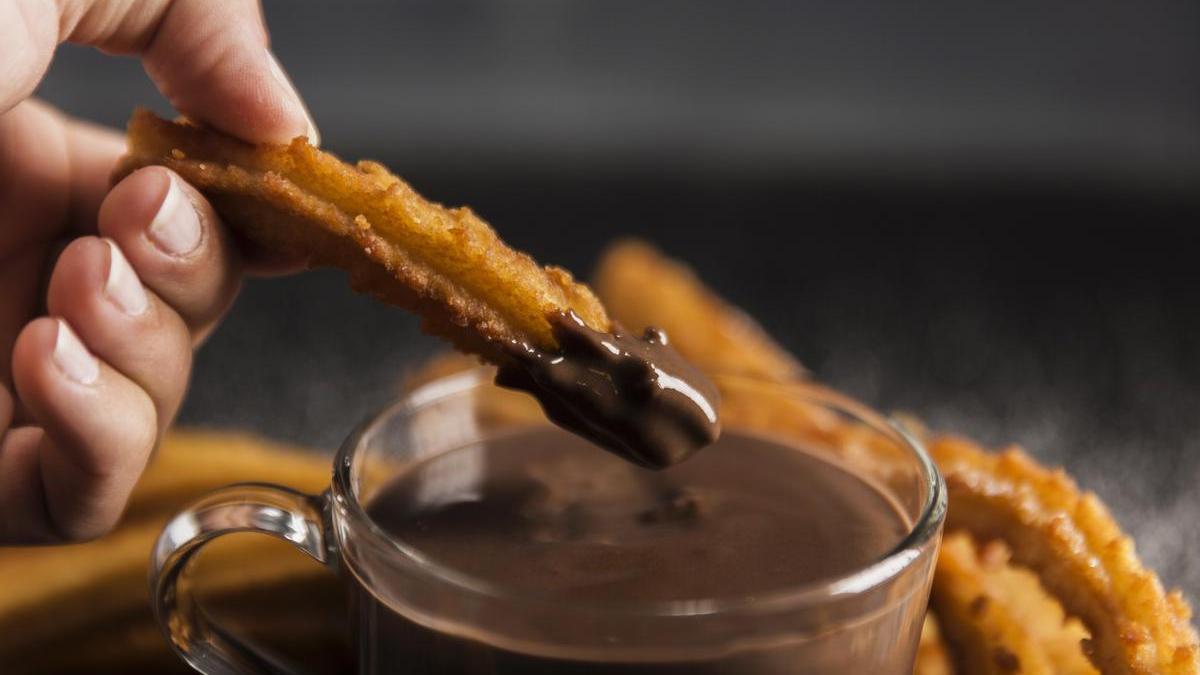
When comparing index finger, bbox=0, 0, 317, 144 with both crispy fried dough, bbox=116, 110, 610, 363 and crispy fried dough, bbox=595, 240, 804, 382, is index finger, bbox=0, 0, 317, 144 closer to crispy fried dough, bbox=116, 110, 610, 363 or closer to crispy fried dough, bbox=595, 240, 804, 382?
crispy fried dough, bbox=116, 110, 610, 363

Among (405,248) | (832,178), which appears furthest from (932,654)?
(832,178)

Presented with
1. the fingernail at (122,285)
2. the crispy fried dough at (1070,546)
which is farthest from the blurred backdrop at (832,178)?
the fingernail at (122,285)

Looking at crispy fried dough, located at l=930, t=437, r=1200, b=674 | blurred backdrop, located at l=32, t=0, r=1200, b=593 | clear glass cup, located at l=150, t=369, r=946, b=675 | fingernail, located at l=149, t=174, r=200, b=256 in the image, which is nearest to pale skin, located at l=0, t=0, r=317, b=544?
fingernail, located at l=149, t=174, r=200, b=256

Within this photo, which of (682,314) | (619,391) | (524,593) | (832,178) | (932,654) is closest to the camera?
(524,593)

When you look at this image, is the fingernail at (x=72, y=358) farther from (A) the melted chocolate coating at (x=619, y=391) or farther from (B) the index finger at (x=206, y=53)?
(A) the melted chocolate coating at (x=619, y=391)

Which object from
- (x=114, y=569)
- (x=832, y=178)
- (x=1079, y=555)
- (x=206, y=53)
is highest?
(x=206, y=53)

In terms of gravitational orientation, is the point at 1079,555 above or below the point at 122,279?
below

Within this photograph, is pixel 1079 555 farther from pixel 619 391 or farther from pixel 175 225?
pixel 175 225
